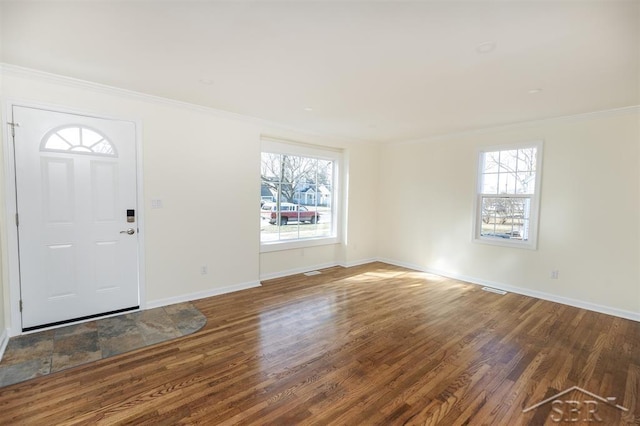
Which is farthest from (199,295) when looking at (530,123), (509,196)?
(530,123)

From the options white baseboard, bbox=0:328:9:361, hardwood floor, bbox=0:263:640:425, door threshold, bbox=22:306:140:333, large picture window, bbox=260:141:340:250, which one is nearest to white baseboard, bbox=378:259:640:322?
hardwood floor, bbox=0:263:640:425

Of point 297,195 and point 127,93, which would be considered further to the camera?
point 297,195

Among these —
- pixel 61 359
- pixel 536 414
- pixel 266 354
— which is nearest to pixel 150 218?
pixel 61 359

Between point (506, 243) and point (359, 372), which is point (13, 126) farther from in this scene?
point (506, 243)

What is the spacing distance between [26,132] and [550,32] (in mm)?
4357

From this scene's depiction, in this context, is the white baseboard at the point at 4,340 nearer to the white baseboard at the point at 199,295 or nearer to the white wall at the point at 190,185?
the white wall at the point at 190,185

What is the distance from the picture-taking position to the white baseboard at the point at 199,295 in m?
3.52

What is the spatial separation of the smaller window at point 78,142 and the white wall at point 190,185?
0.76 feet

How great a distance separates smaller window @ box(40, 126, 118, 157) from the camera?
286 cm

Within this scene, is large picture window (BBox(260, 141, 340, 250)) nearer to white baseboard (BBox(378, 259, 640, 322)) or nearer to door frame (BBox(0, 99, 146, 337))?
white baseboard (BBox(378, 259, 640, 322))

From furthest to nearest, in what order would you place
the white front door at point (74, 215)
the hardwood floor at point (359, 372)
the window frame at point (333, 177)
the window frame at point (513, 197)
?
1. the window frame at point (333, 177)
2. the window frame at point (513, 197)
3. the white front door at point (74, 215)
4. the hardwood floor at point (359, 372)

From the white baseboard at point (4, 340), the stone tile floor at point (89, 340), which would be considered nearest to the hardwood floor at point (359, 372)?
the stone tile floor at point (89, 340)

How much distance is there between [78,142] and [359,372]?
347cm

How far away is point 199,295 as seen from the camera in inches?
151
